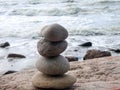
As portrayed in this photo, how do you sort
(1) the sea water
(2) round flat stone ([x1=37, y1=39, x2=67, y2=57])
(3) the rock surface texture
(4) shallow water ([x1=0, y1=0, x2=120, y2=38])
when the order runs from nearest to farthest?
1. (2) round flat stone ([x1=37, y1=39, x2=67, y2=57])
2. (3) the rock surface texture
3. (1) the sea water
4. (4) shallow water ([x1=0, y1=0, x2=120, y2=38])

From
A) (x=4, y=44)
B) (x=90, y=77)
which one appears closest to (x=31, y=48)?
(x=4, y=44)

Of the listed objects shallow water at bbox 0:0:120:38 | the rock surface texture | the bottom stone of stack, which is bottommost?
shallow water at bbox 0:0:120:38

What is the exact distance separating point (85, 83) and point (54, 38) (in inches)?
35.2

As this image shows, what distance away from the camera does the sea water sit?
10102 millimetres

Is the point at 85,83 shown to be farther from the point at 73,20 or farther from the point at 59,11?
the point at 59,11

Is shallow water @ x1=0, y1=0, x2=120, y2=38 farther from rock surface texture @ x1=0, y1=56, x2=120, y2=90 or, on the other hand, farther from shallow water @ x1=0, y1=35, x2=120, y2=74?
rock surface texture @ x1=0, y1=56, x2=120, y2=90

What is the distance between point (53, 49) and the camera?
15.2 feet

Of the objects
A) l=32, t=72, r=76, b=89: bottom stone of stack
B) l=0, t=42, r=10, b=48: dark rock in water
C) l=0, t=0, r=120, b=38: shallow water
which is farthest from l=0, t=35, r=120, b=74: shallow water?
l=32, t=72, r=76, b=89: bottom stone of stack

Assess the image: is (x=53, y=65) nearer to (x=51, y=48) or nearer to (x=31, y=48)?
(x=51, y=48)

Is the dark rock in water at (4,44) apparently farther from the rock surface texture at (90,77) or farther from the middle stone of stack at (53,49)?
the middle stone of stack at (53,49)

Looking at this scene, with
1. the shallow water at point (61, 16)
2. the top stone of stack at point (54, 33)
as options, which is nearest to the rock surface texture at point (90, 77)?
the top stone of stack at point (54, 33)

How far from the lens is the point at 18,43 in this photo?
1125cm

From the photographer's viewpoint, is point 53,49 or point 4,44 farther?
point 4,44

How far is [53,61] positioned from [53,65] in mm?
67
